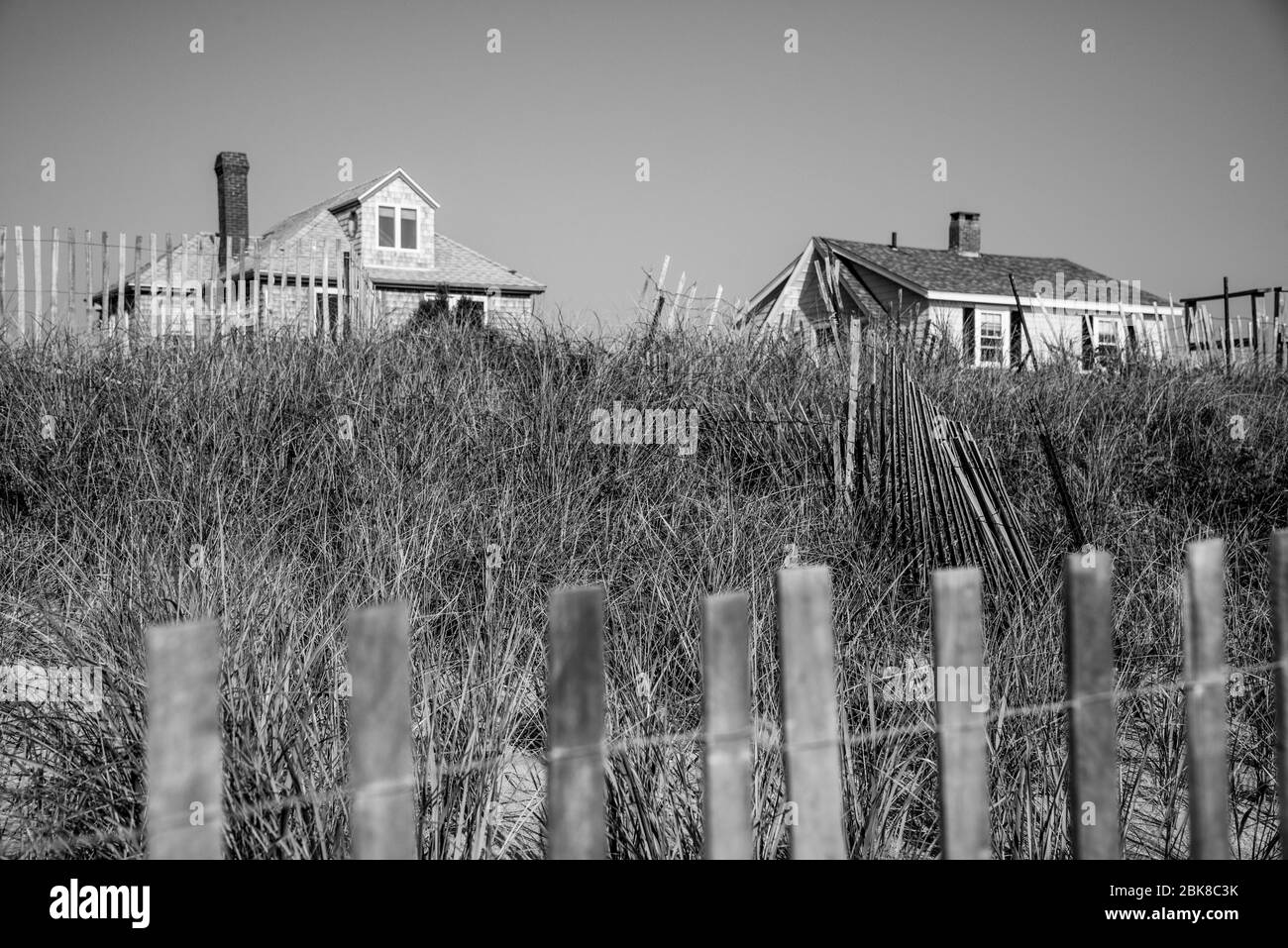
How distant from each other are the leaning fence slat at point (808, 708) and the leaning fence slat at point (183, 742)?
25.2 inches

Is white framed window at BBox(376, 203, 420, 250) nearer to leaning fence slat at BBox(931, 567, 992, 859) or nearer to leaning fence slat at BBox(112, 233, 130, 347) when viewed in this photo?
leaning fence slat at BBox(112, 233, 130, 347)

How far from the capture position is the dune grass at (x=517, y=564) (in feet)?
7.39

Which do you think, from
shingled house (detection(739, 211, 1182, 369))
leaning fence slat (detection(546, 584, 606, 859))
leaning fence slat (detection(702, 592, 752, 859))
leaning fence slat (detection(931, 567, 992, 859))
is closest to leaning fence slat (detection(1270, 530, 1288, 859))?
leaning fence slat (detection(931, 567, 992, 859))

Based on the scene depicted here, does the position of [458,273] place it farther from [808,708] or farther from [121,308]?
→ [808,708]

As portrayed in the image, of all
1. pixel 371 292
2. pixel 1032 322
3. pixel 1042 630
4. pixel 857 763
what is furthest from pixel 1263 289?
pixel 857 763

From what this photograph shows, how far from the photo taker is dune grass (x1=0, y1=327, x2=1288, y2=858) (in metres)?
2.25

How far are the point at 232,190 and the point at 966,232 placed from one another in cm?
2045

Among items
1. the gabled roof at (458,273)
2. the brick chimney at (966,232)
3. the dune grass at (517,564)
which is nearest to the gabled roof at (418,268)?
the gabled roof at (458,273)

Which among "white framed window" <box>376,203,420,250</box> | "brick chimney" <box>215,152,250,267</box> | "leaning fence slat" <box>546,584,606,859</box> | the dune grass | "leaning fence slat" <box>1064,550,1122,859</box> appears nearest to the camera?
"leaning fence slat" <box>546,584,606,859</box>

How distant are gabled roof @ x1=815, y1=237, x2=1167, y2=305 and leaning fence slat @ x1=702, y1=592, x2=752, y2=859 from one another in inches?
985

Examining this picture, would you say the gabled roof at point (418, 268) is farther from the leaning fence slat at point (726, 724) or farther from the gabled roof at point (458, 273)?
the leaning fence slat at point (726, 724)
